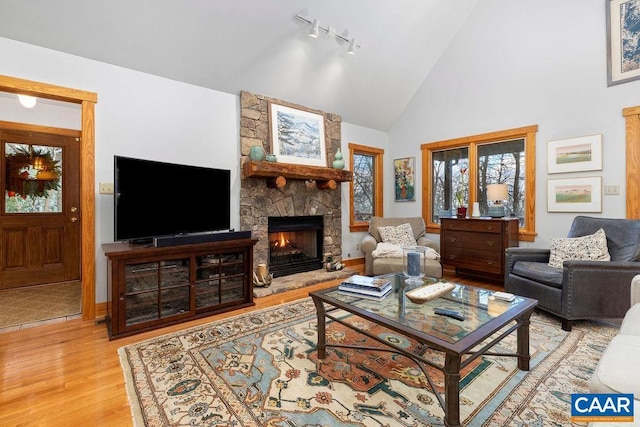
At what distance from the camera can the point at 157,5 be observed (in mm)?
2652

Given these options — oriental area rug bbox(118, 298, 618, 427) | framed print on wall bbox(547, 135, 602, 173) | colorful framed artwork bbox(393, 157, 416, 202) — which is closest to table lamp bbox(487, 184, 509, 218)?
framed print on wall bbox(547, 135, 602, 173)

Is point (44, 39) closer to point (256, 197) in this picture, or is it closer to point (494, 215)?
point (256, 197)

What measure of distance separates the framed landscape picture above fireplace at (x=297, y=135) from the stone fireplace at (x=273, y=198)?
0.10 meters

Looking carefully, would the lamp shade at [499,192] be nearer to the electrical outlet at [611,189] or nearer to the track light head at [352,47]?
the electrical outlet at [611,189]

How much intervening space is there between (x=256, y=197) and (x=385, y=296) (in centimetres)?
246

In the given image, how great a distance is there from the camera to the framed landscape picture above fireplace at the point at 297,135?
4027mm

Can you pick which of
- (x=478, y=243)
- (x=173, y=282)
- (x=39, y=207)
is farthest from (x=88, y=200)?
(x=478, y=243)

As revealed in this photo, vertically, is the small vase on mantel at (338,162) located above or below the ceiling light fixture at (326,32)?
below

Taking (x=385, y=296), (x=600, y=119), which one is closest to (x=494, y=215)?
(x=600, y=119)

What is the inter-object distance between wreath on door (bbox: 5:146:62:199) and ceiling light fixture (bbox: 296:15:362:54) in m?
3.82

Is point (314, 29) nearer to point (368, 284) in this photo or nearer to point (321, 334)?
point (368, 284)

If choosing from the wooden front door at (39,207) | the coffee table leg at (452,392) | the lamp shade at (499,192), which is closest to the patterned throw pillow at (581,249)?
the lamp shade at (499,192)

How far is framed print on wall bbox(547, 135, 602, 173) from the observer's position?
11.0 feet

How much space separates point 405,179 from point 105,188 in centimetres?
438
